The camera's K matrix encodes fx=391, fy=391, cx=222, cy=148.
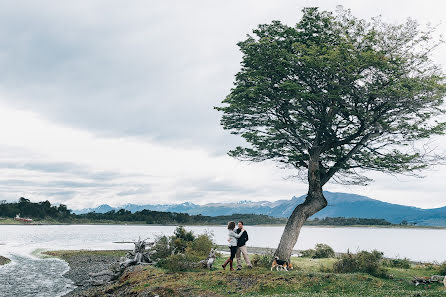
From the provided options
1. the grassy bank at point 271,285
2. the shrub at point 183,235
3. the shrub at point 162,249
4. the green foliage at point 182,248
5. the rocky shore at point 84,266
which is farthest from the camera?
the shrub at point 183,235

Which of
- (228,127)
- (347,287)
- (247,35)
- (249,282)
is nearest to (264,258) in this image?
(249,282)

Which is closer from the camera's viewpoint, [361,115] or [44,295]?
[361,115]

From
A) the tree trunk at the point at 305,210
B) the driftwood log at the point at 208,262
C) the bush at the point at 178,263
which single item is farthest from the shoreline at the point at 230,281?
the tree trunk at the point at 305,210

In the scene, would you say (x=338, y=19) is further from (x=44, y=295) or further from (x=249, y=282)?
(x=44, y=295)

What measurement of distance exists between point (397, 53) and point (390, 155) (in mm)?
7972

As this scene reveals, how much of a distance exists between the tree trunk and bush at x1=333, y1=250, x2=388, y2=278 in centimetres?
361

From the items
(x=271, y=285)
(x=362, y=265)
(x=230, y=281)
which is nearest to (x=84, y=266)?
(x=230, y=281)

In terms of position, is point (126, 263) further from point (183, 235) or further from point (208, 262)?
point (208, 262)

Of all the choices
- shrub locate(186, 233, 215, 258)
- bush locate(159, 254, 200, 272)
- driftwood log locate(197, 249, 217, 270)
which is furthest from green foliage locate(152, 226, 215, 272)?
driftwood log locate(197, 249, 217, 270)

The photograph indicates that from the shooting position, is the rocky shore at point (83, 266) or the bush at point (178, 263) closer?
the bush at point (178, 263)

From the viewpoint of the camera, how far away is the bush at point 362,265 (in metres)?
25.2

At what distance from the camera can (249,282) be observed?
22219 millimetres

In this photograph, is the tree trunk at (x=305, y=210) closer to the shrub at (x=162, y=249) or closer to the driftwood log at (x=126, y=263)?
the shrub at (x=162, y=249)

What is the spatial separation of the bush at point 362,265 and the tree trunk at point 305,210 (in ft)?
11.8
